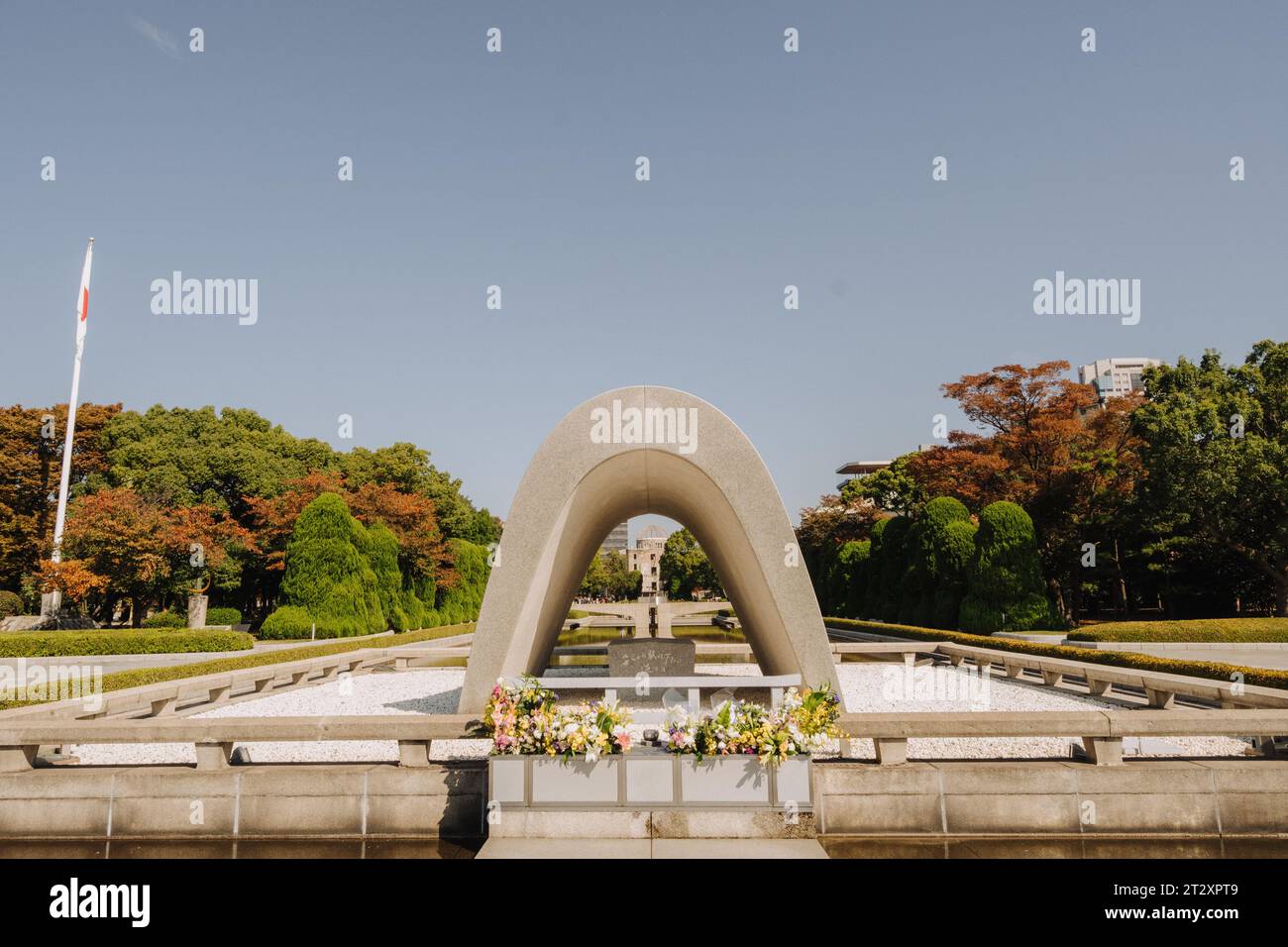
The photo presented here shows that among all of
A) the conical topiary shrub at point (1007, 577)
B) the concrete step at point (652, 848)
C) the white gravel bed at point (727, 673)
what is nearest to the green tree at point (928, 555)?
the conical topiary shrub at point (1007, 577)

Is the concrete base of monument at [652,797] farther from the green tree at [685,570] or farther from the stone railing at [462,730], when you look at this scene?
the green tree at [685,570]

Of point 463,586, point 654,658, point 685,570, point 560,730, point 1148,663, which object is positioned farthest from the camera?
point 685,570

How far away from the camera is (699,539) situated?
49.1ft

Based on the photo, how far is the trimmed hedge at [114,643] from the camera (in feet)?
69.5

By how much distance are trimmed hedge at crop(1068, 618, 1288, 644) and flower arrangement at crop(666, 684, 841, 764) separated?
57.6 feet

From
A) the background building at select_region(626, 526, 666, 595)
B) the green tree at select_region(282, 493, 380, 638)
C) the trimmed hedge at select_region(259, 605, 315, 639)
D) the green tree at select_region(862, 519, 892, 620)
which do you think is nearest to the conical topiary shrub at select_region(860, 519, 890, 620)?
the green tree at select_region(862, 519, 892, 620)

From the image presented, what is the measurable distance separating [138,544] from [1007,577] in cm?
3082

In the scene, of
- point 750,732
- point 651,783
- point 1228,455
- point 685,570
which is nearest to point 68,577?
point 651,783

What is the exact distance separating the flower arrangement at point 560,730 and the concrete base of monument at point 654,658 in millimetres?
6129

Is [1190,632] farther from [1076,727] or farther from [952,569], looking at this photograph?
[1076,727]

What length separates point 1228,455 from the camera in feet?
85.0

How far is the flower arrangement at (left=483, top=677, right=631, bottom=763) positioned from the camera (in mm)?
6066

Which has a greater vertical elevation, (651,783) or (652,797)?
(651,783)
